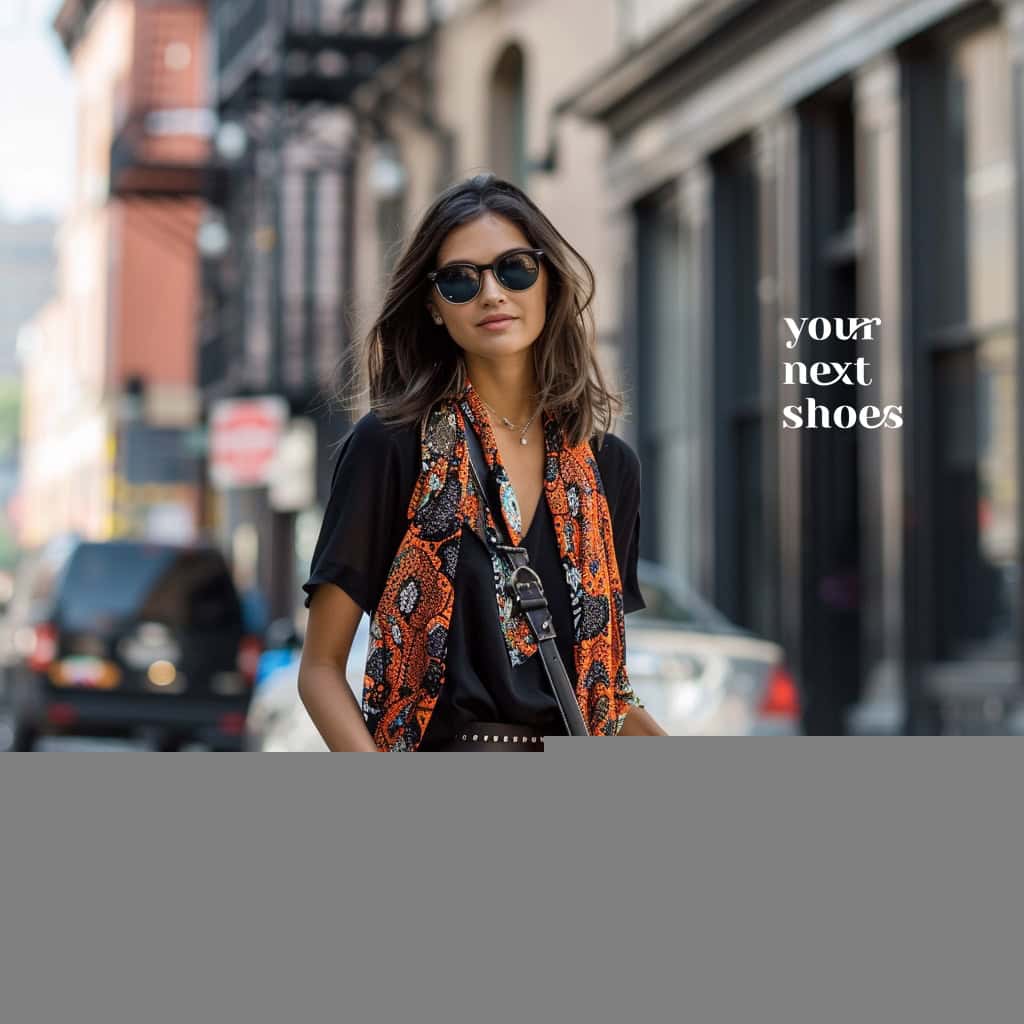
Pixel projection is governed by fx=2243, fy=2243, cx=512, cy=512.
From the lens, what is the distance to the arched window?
1752 cm

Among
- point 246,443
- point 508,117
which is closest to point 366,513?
point 508,117

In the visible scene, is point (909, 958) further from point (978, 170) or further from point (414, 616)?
point (978, 170)

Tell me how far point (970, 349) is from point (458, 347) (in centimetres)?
921

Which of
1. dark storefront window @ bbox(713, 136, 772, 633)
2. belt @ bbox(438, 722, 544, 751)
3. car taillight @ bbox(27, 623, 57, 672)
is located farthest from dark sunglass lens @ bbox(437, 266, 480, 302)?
car taillight @ bbox(27, 623, 57, 672)

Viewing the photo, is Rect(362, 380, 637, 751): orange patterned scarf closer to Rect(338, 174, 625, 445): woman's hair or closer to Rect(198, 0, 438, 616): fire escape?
Rect(338, 174, 625, 445): woman's hair

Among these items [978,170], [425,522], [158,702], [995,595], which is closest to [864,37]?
[978,170]

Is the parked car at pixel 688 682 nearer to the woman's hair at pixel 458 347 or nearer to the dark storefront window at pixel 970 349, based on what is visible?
the dark storefront window at pixel 970 349

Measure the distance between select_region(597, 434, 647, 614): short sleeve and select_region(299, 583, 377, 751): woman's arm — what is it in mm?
377

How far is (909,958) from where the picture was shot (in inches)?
80.7

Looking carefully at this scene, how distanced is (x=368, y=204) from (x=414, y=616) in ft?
71.7

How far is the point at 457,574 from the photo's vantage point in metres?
2.53

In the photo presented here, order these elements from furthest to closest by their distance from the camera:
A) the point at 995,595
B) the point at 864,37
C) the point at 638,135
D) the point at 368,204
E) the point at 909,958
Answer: the point at 368,204
the point at 638,135
the point at 864,37
the point at 995,595
the point at 909,958

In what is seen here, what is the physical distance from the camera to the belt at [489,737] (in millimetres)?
2480

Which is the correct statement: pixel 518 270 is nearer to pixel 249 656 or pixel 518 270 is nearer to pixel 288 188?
pixel 249 656
